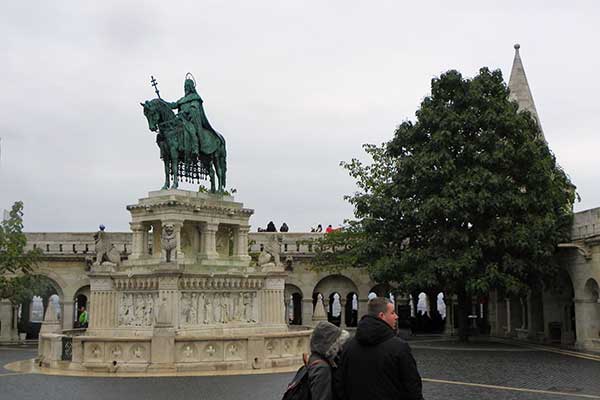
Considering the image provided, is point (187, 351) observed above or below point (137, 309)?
below

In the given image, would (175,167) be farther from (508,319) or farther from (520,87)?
(520,87)

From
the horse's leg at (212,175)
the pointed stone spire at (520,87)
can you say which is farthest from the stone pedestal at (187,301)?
the pointed stone spire at (520,87)

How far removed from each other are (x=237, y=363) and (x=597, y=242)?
606 inches

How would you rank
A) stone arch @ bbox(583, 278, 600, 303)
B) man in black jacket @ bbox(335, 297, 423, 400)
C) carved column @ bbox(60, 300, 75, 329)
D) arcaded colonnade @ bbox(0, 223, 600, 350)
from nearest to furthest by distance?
1. man in black jacket @ bbox(335, 297, 423, 400)
2. stone arch @ bbox(583, 278, 600, 303)
3. arcaded colonnade @ bbox(0, 223, 600, 350)
4. carved column @ bbox(60, 300, 75, 329)

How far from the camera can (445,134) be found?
2872 cm

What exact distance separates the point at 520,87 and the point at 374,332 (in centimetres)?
3580

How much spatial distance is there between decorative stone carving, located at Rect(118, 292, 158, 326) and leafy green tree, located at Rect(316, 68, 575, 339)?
38.0 feet

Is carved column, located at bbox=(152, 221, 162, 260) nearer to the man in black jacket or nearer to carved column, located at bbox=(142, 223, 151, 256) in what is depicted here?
carved column, located at bbox=(142, 223, 151, 256)

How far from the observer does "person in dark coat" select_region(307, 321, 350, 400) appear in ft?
19.2

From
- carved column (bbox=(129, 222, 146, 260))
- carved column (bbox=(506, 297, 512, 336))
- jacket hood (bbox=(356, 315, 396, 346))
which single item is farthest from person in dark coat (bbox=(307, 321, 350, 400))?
carved column (bbox=(506, 297, 512, 336))

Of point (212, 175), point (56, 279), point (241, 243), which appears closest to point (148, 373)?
point (241, 243)

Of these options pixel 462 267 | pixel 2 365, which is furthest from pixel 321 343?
pixel 462 267

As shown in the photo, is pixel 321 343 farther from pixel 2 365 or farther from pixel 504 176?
pixel 504 176

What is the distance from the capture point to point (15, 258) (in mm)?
32125
